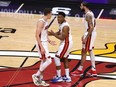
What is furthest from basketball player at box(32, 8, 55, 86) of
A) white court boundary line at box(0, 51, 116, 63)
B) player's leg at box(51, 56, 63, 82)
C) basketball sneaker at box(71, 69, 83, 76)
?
white court boundary line at box(0, 51, 116, 63)

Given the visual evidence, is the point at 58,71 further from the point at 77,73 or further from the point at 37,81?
the point at 77,73

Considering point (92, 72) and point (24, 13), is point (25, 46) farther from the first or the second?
point (24, 13)

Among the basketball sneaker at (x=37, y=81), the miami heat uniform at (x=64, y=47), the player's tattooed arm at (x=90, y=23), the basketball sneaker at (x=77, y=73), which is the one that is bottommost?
the basketball sneaker at (x=77, y=73)

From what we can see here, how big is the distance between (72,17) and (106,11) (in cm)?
168

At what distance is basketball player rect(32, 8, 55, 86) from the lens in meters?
8.45

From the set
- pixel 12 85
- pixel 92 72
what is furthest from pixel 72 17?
pixel 12 85

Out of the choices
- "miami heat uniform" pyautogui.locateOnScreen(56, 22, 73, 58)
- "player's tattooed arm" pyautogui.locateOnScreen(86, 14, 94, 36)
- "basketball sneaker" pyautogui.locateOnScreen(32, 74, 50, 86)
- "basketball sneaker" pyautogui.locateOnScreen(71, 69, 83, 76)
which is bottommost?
"basketball sneaker" pyautogui.locateOnScreen(71, 69, 83, 76)

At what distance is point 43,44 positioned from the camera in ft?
28.2

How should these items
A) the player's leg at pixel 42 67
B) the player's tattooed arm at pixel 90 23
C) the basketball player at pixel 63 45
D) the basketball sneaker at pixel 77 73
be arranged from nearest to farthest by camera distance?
the player's leg at pixel 42 67, the basketball player at pixel 63 45, the player's tattooed arm at pixel 90 23, the basketball sneaker at pixel 77 73

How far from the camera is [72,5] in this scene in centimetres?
→ 1652

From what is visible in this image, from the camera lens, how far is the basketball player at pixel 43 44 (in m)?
8.45

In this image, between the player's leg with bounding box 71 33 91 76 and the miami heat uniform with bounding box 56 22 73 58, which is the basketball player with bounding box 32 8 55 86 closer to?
the miami heat uniform with bounding box 56 22 73 58

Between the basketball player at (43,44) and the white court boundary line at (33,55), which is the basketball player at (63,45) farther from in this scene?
the white court boundary line at (33,55)

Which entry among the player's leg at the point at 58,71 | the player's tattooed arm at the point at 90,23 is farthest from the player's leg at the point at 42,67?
the player's tattooed arm at the point at 90,23
